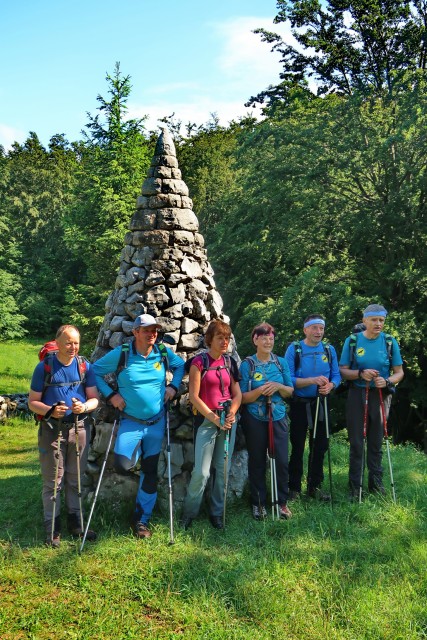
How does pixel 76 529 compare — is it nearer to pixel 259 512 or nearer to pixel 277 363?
pixel 259 512

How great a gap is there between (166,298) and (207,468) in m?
1.99

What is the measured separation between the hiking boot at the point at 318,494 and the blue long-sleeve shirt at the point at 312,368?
1.12 m

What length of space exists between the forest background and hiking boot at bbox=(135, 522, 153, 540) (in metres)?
9.07

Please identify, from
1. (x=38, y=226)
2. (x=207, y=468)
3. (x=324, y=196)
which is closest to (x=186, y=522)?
(x=207, y=468)

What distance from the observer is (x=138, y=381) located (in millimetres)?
5375

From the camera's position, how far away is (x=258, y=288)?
A: 18.8 m

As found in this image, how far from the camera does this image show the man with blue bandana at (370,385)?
6.14m

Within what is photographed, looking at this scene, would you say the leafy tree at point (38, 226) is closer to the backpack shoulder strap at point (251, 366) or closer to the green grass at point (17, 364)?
the green grass at point (17, 364)

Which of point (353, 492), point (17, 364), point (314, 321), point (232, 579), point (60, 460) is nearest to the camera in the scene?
point (232, 579)

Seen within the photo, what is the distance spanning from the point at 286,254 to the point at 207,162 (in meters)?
12.6

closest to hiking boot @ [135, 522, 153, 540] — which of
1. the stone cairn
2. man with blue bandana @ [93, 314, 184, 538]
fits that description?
man with blue bandana @ [93, 314, 184, 538]

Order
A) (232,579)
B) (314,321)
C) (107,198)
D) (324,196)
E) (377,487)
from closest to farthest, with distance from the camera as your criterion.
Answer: (232,579) < (314,321) < (377,487) < (324,196) < (107,198)

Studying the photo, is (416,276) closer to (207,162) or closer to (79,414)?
(79,414)

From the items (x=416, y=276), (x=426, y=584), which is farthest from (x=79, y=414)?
(x=416, y=276)
